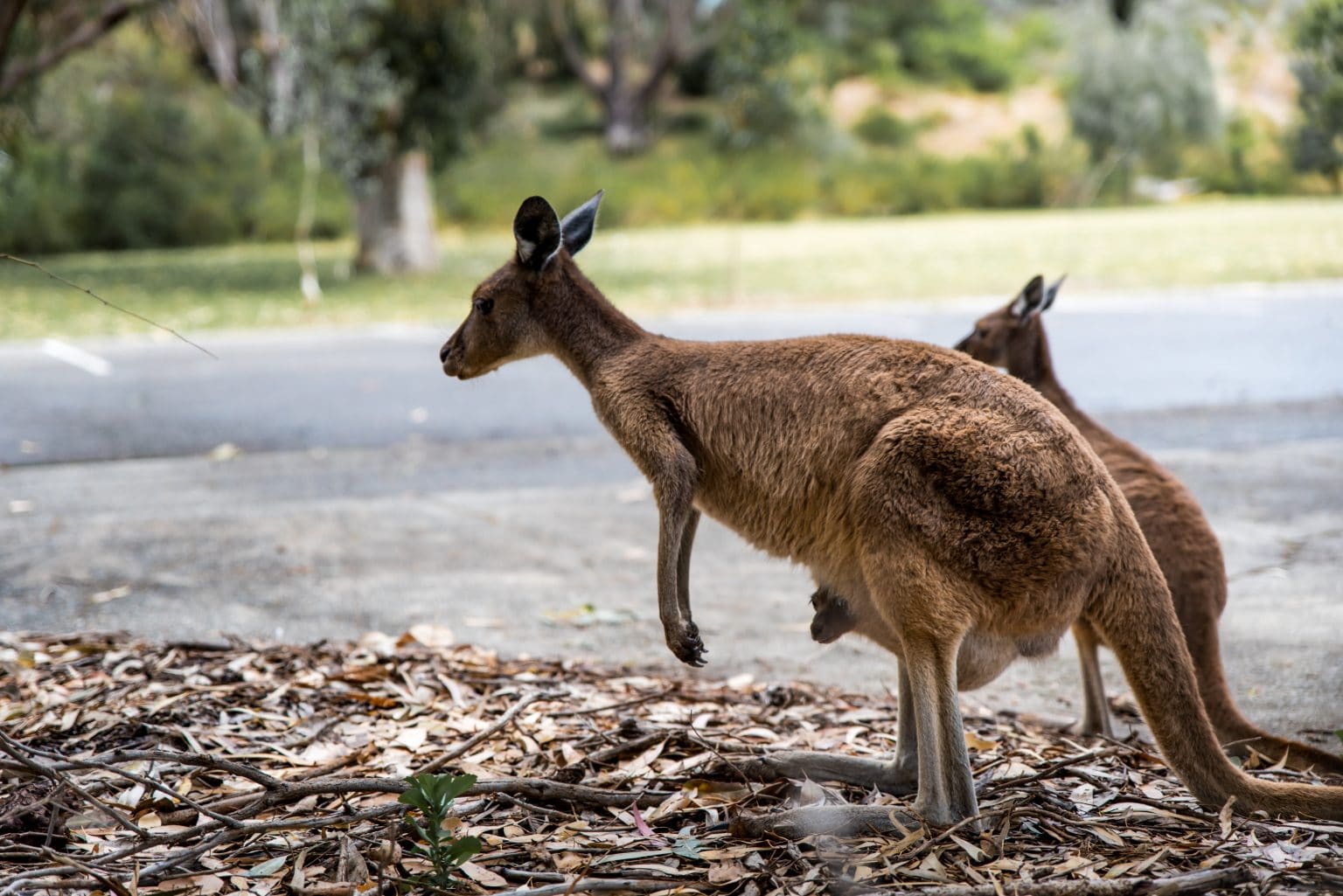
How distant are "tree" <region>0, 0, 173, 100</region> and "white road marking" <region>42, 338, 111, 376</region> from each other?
10.2 ft

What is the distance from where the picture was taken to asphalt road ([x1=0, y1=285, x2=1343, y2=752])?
4.53 meters

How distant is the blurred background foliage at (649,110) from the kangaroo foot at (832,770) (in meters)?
3.91

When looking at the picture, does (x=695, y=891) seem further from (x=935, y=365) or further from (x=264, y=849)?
(x=935, y=365)

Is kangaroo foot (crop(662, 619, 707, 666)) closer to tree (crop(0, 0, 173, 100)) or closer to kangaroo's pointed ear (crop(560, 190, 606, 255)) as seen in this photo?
kangaroo's pointed ear (crop(560, 190, 606, 255))

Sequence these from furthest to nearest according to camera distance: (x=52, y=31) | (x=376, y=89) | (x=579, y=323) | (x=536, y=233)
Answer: (x=52, y=31) → (x=376, y=89) → (x=579, y=323) → (x=536, y=233)

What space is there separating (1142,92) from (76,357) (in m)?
16.4

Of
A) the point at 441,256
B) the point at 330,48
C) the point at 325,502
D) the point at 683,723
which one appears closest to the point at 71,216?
the point at 441,256

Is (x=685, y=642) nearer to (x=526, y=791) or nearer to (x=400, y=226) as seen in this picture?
(x=526, y=791)

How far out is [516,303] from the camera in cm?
318

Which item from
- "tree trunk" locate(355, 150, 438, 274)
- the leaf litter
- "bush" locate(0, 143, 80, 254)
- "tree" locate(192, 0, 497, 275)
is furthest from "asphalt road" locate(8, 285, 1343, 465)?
"bush" locate(0, 143, 80, 254)

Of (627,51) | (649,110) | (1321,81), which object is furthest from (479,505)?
(649,110)

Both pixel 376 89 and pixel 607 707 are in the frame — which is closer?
pixel 607 707

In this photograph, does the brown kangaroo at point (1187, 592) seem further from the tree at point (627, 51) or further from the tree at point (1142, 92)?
the tree at point (627, 51)

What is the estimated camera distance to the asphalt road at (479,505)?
453cm
